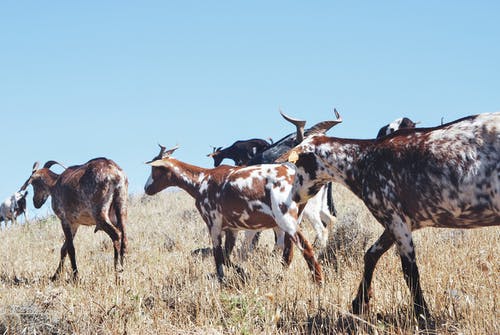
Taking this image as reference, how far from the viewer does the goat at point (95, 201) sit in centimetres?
1130

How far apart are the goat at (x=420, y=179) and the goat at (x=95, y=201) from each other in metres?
5.33

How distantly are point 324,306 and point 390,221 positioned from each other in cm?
128

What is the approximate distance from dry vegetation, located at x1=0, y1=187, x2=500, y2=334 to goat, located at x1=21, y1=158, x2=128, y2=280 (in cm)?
57

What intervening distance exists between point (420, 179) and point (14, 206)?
2674 cm

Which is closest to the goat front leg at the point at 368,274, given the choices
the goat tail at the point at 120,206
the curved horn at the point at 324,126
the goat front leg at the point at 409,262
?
the goat front leg at the point at 409,262

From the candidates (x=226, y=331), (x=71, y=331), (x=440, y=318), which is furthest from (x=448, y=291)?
(x=71, y=331)

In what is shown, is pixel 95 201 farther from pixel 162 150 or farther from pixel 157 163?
pixel 162 150

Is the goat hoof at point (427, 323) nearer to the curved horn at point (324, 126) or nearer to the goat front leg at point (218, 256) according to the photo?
the curved horn at point (324, 126)

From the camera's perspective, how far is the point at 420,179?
19.7 ft

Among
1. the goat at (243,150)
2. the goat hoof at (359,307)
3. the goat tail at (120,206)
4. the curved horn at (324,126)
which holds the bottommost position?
the goat hoof at (359,307)

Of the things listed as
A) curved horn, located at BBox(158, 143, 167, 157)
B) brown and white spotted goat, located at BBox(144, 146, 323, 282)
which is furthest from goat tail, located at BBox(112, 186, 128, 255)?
brown and white spotted goat, located at BBox(144, 146, 323, 282)

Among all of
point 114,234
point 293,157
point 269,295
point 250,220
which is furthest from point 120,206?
point 269,295

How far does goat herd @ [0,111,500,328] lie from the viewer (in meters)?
5.70

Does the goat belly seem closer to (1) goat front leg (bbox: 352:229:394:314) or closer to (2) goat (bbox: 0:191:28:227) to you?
(1) goat front leg (bbox: 352:229:394:314)
